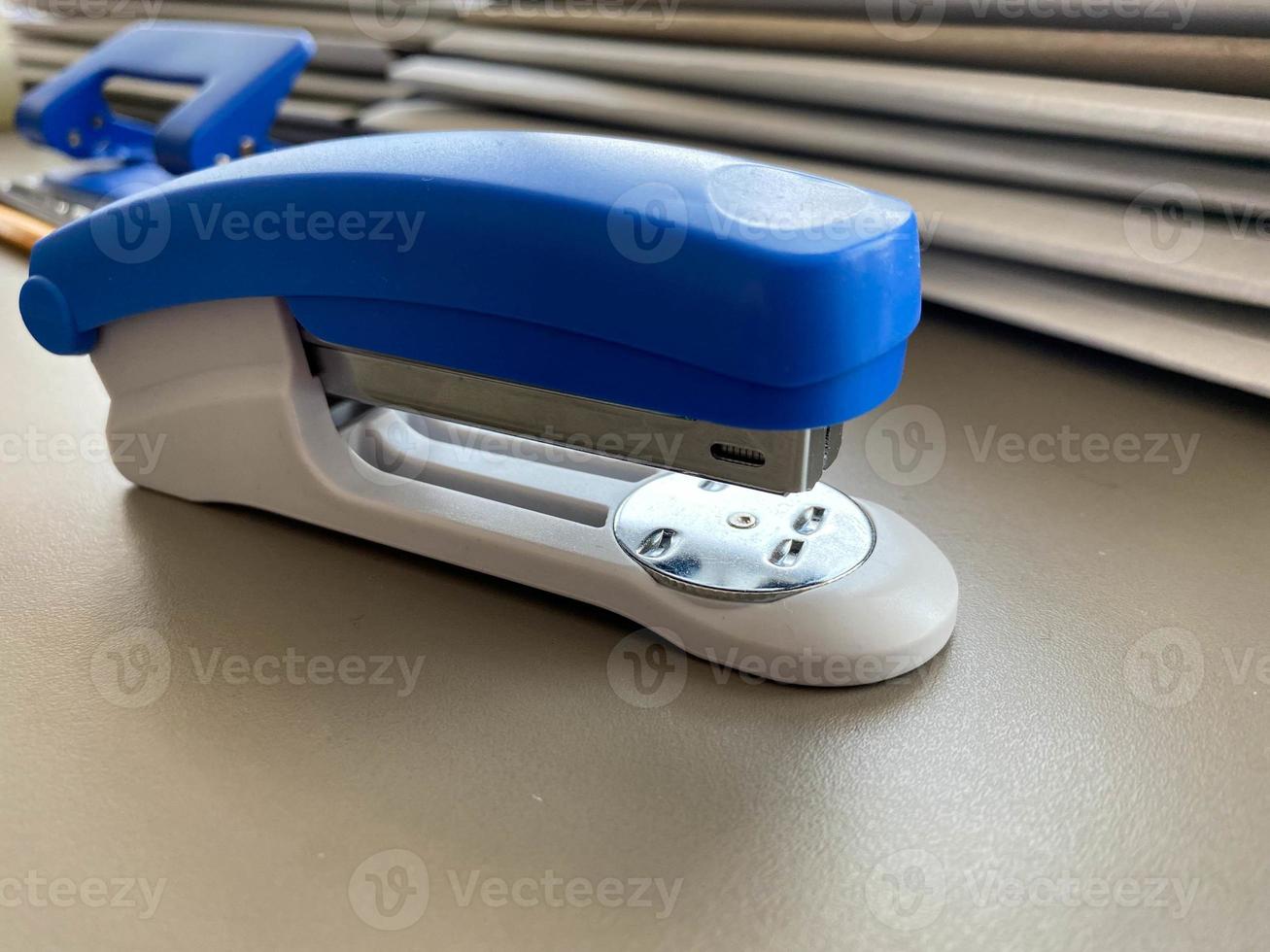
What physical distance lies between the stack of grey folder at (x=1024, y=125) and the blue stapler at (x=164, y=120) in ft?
1.19

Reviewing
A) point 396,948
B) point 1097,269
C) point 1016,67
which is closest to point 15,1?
point 1016,67

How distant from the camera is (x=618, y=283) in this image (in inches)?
21.8

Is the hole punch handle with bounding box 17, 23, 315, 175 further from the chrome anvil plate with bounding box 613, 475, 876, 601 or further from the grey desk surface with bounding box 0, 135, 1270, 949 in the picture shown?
the chrome anvil plate with bounding box 613, 475, 876, 601

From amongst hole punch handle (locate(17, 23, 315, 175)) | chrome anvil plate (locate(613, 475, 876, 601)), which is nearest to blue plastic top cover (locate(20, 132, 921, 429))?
chrome anvil plate (locate(613, 475, 876, 601))

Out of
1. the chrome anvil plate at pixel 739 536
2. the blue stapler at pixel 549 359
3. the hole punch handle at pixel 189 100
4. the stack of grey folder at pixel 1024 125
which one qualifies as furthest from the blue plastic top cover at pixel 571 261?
the hole punch handle at pixel 189 100

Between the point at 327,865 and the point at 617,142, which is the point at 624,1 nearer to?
the point at 617,142

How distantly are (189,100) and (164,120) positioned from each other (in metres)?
0.05

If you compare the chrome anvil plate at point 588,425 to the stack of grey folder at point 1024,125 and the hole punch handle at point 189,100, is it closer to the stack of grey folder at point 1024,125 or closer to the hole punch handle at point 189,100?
the stack of grey folder at point 1024,125

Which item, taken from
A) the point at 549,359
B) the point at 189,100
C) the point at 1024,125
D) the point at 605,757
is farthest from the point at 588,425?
the point at 189,100

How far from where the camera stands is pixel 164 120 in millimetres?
1374

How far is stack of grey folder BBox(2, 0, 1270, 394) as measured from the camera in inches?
38.2

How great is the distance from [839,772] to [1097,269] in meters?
0.69

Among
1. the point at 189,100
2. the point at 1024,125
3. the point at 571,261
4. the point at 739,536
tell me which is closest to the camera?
the point at 571,261

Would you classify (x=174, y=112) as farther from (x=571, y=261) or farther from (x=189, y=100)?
(x=571, y=261)
